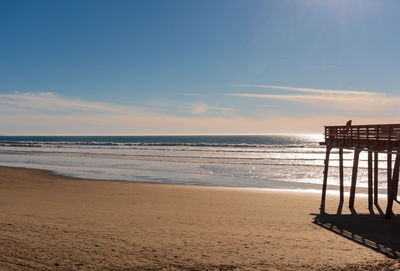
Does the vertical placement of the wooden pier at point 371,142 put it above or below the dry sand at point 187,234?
above

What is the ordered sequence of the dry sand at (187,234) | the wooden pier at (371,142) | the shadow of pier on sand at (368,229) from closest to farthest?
the dry sand at (187,234) → the shadow of pier on sand at (368,229) → the wooden pier at (371,142)

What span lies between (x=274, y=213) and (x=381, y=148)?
471cm

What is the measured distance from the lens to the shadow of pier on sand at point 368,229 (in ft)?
34.1

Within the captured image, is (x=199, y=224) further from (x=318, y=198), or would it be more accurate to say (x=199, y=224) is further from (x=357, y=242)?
(x=318, y=198)

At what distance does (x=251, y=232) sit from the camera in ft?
37.9

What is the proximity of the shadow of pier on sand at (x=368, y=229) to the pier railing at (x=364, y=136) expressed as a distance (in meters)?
2.71

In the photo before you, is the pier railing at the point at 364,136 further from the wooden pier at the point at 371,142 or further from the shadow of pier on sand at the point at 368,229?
the shadow of pier on sand at the point at 368,229

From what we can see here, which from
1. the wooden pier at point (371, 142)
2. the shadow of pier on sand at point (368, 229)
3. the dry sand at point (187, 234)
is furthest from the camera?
the wooden pier at point (371, 142)

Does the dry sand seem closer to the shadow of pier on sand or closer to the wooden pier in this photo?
the shadow of pier on sand

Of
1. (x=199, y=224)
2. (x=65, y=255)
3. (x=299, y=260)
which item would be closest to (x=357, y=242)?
(x=299, y=260)

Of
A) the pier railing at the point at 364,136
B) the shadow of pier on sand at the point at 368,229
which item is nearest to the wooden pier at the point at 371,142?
the pier railing at the point at 364,136

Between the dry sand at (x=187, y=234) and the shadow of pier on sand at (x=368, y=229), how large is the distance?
29mm

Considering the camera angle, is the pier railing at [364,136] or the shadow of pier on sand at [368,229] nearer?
the shadow of pier on sand at [368,229]

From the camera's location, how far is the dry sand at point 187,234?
342 inches
